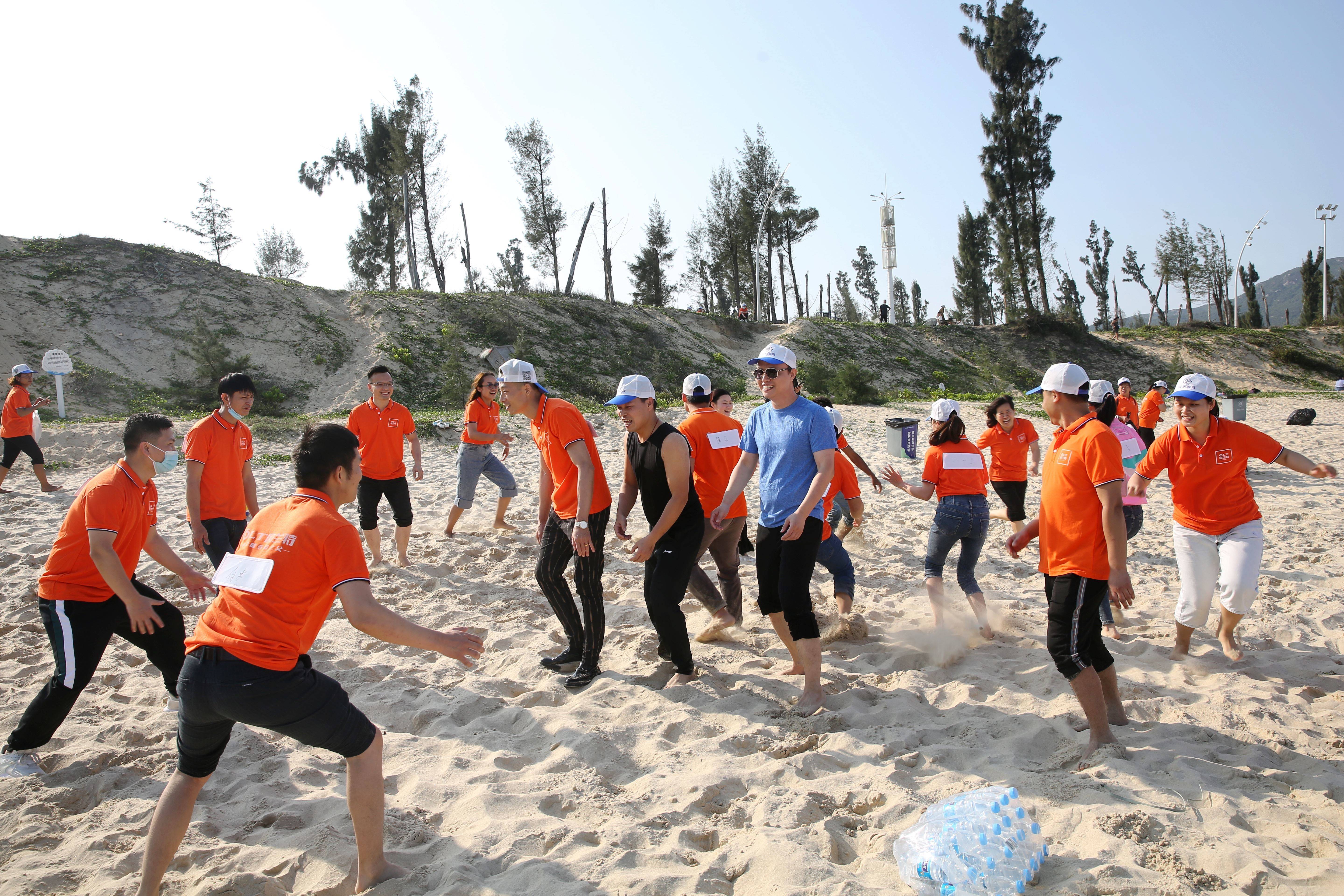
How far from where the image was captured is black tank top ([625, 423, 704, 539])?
4.17 metres

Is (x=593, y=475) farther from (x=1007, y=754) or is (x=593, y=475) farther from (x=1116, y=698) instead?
(x=1116, y=698)

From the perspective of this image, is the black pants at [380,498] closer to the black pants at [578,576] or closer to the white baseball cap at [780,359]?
the black pants at [578,576]

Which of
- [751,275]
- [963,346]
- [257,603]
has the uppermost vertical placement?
[751,275]

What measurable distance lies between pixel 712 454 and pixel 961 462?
5.45ft

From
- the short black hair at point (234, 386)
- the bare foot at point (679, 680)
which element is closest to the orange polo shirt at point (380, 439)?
the short black hair at point (234, 386)

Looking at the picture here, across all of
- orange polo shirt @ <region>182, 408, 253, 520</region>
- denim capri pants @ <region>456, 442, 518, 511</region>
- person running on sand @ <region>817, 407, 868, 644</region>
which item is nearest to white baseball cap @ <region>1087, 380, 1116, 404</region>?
person running on sand @ <region>817, 407, 868, 644</region>

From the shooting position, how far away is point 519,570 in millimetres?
6645

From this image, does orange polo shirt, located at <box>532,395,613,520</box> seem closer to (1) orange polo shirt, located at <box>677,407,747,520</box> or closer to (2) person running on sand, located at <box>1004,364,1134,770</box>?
(1) orange polo shirt, located at <box>677,407,747,520</box>

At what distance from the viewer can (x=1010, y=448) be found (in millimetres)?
6371

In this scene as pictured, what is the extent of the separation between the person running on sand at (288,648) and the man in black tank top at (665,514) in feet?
5.93

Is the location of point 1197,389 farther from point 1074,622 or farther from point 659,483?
point 659,483

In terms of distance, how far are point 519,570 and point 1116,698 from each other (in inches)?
184

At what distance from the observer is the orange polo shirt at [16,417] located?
898 cm

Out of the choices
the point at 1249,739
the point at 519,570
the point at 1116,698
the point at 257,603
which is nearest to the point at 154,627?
the point at 257,603
